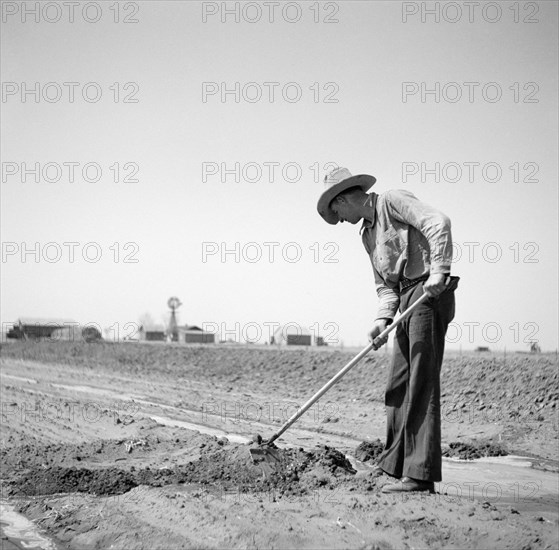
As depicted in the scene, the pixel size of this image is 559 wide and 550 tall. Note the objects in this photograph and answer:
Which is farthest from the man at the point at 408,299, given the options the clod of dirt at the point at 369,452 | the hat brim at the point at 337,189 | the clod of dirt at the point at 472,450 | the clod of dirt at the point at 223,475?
the clod of dirt at the point at 472,450

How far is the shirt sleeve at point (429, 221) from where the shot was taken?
4.56 m

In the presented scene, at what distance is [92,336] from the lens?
116ft

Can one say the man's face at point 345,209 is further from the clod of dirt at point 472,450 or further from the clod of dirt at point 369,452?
the clod of dirt at point 472,450

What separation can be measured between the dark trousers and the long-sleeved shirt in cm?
18

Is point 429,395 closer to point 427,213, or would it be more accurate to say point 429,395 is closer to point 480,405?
point 427,213

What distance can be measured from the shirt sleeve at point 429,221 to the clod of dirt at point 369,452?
2.71 metres

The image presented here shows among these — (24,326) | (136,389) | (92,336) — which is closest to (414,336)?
(136,389)

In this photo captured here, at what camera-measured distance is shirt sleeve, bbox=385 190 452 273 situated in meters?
4.56

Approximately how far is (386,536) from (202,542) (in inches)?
38.8

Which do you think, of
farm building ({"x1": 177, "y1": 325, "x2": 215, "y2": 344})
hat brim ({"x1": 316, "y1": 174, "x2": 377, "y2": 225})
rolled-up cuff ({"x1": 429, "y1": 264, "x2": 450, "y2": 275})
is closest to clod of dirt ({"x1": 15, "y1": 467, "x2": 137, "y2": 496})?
hat brim ({"x1": 316, "y1": 174, "x2": 377, "y2": 225})

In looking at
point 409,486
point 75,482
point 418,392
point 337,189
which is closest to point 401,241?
point 337,189

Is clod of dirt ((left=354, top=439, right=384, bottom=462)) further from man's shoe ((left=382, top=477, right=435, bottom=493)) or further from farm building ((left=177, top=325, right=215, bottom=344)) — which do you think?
farm building ((left=177, top=325, right=215, bottom=344))

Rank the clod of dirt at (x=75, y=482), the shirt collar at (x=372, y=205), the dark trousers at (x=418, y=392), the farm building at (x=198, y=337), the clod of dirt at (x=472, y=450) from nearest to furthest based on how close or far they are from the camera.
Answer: the dark trousers at (x=418, y=392), the shirt collar at (x=372, y=205), the clod of dirt at (x=75, y=482), the clod of dirt at (x=472, y=450), the farm building at (x=198, y=337)

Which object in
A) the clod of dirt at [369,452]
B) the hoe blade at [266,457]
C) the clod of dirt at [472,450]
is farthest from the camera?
the clod of dirt at [472,450]
